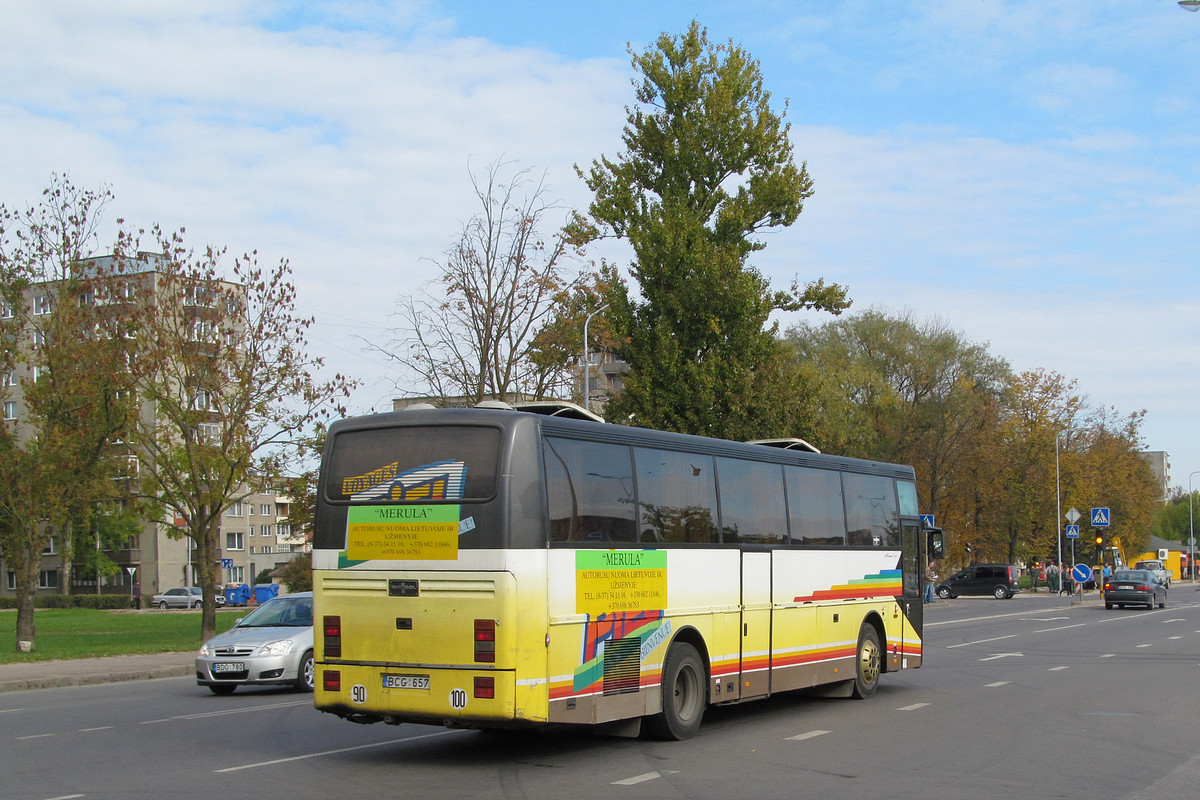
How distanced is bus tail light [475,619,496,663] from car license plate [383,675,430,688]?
0.57m

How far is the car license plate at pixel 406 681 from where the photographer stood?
10.6 meters

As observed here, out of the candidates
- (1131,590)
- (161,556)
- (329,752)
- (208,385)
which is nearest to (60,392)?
(208,385)

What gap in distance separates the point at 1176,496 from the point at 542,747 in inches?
8114

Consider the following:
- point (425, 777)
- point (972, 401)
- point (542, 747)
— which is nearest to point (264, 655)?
point (542, 747)

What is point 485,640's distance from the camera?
1038 centimetres

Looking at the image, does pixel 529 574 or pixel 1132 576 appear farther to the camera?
pixel 1132 576

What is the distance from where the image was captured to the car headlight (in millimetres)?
18250

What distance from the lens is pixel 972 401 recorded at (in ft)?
208

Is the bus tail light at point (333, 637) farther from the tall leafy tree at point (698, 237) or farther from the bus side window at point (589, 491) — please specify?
the tall leafy tree at point (698, 237)

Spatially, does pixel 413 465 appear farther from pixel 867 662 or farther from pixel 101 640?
pixel 101 640

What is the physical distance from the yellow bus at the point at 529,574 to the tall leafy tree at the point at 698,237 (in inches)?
731

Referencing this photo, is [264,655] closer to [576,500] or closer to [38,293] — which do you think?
[576,500]

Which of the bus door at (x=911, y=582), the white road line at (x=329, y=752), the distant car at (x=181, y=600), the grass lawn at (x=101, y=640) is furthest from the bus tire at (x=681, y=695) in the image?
the distant car at (x=181, y=600)

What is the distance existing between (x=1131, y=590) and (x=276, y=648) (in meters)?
37.9
